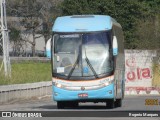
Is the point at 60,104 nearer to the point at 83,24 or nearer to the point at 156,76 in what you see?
the point at 83,24

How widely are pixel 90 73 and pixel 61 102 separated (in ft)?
6.12

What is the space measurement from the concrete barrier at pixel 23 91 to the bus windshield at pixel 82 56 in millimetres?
9824

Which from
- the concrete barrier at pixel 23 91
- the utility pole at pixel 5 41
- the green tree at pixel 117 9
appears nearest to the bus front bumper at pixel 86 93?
the concrete barrier at pixel 23 91

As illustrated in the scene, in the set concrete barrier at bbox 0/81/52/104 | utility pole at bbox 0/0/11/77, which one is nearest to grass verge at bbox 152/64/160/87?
concrete barrier at bbox 0/81/52/104

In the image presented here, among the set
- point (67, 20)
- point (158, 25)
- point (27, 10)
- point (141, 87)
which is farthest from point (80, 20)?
point (27, 10)

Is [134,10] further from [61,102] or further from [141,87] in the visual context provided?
[61,102]

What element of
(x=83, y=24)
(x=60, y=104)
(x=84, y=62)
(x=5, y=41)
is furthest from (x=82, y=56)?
(x=5, y=41)

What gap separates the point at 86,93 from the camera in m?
25.5

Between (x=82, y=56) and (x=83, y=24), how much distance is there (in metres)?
1.37

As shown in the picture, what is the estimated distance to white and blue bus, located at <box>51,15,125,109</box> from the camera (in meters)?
25.6

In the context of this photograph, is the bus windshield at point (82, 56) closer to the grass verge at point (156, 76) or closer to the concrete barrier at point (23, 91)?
the concrete barrier at point (23, 91)

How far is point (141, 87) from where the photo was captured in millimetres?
57375

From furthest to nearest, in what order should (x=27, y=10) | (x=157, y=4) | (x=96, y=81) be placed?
(x=27, y=10) < (x=157, y=4) < (x=96, y=81)

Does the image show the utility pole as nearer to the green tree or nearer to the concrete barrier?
the concrete barrier
